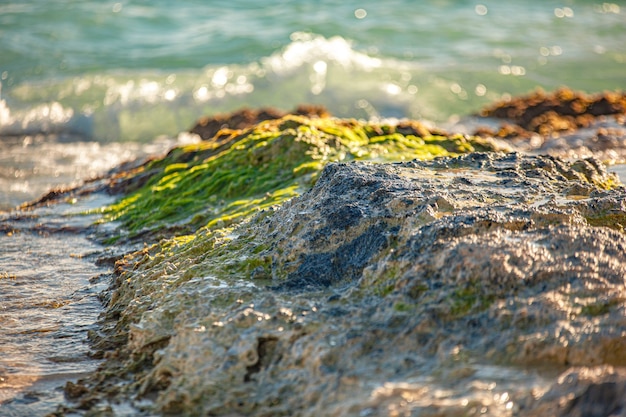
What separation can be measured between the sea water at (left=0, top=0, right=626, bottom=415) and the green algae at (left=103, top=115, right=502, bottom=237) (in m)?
0.60

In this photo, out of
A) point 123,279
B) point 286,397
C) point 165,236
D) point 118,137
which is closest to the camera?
point 286,397

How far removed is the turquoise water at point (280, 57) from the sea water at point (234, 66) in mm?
46

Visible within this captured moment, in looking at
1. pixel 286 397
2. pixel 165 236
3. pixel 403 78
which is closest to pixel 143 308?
pixel 286 397

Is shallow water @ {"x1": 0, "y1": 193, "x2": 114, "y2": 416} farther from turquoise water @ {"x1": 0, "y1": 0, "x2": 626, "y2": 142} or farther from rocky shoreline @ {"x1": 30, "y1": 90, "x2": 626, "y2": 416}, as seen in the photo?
turquoise water @ {"x1": 0, "y1": 0, "x2": 626, "y2": 142}

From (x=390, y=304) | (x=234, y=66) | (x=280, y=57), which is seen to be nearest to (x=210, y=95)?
(x=234, y=66)

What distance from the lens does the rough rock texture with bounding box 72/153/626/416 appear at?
8.75 feet

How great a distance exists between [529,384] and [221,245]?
6.56 feet

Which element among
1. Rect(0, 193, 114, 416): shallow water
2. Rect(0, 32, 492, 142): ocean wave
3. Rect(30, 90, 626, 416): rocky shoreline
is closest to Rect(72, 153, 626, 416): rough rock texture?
Rect(30, 90, 626, 416): rocky shoreline

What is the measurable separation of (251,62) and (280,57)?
664mm

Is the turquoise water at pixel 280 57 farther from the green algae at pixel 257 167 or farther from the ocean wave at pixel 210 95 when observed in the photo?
the green algae at pixel 257 167

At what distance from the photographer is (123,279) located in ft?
14.4

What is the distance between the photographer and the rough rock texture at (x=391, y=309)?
2.67 metres

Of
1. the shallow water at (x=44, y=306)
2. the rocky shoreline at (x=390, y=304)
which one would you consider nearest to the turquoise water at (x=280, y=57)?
the shallow water at (x=44, y=306)

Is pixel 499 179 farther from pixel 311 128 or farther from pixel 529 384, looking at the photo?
pixel 311 128
